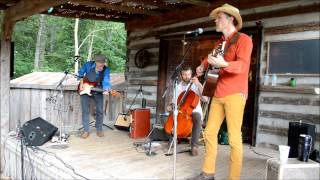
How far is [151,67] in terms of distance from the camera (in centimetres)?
797

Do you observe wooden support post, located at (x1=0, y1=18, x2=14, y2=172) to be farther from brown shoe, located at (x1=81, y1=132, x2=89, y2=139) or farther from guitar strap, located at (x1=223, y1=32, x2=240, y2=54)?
guitar strap, located at (x1=223, y1=32, x2=240, y2=54)

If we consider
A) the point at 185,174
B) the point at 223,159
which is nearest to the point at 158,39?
the point at 223,159

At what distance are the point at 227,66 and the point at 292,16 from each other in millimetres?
2653

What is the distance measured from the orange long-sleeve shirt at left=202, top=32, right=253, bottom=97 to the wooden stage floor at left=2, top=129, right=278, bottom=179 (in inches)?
47.2

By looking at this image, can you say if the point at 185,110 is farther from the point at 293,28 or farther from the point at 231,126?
the point at 293,28

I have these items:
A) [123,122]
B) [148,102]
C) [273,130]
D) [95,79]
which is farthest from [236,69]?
[148,102]

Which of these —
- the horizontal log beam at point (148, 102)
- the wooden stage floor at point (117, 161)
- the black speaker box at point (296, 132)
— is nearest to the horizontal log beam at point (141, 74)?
the horizontal log beam at point (148, 102)

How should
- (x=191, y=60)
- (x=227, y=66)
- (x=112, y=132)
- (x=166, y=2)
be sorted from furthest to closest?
(x=191, y=60) → (x=112, y=132) → (x=166, y=2) → (x=227, y=66)

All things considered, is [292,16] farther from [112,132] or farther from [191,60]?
[112,132]

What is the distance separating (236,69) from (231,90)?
261mm

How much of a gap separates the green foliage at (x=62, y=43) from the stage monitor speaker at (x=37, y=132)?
1296cm

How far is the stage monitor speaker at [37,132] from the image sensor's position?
18.8 ft

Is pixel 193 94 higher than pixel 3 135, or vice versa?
pixel 193 94

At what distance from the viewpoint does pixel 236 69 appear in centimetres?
331
